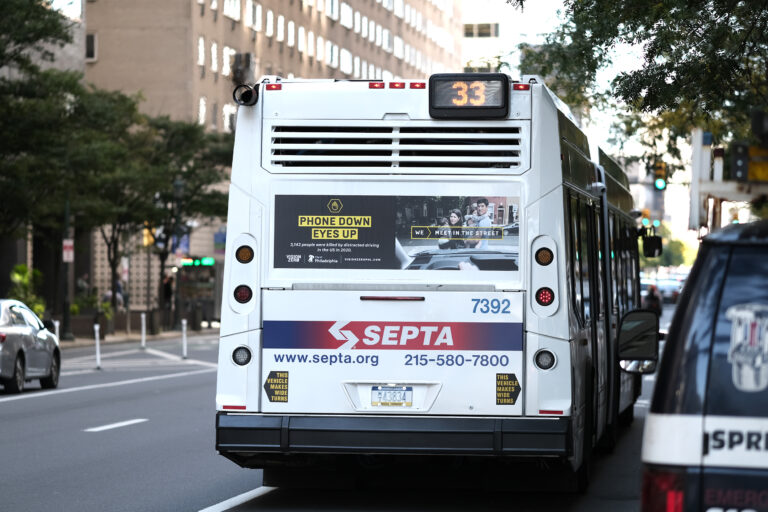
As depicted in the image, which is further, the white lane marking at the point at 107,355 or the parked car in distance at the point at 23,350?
the white lane marking at the point at 107,355

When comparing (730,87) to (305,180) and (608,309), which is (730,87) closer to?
(608,309)

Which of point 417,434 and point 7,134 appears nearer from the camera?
point 417,434

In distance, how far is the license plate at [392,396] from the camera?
10258mm

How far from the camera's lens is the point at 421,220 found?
34.0 feet

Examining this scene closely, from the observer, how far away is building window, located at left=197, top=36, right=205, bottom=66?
75812mm

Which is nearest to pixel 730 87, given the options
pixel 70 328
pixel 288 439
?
pixel 288 439

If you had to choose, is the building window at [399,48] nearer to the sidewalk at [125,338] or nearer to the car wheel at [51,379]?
the sidewalk at [125,338]

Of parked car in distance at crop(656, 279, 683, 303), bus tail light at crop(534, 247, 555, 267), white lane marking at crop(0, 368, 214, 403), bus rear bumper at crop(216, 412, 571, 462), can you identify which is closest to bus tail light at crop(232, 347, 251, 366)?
bus rear bumper at crop(216, 412, 571, 462)

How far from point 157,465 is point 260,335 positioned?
13.6 ft

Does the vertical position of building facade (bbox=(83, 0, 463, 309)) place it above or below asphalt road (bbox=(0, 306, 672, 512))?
above

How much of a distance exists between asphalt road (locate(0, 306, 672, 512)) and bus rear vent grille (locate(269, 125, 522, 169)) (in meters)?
2.52

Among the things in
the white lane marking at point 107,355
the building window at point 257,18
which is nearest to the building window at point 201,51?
the building window at point 257,18

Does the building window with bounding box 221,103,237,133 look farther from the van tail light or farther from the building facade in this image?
the van tail light

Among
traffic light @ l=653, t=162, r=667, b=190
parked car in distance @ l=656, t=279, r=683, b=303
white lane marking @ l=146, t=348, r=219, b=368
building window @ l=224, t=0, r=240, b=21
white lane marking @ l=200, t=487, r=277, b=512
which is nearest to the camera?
white lane marking @ l=200, t=487, r=277, b=512
